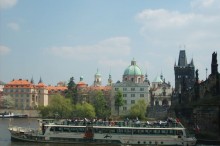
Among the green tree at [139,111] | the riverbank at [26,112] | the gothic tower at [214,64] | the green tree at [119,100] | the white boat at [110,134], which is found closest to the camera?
the white boat at [110,134]

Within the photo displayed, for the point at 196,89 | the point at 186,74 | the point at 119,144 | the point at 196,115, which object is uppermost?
the point at 186,74

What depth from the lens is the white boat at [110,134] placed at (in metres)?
62.4

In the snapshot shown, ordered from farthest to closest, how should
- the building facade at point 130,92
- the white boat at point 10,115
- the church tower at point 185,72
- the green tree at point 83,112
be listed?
the church tower at point 185,72, the building facade at point 130,92, the white boat at point 10,115, the green tree at point 83,112

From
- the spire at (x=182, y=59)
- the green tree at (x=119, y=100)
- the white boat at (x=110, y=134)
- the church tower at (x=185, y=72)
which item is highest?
the spire at (x=182, y=59)

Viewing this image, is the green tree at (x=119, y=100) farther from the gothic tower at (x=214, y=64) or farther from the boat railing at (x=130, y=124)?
the boat railing at (x=130, y=124)

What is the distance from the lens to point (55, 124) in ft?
214

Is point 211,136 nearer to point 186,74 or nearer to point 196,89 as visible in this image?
point 196,89

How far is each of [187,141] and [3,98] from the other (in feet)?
492

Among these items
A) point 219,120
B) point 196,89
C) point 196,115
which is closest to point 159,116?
point 196,89

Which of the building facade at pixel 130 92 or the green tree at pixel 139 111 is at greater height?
the building facade at pixel 130 92

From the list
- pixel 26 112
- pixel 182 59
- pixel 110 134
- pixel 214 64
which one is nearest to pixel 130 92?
pixel 182 59

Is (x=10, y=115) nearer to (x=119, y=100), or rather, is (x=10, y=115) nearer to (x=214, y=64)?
(x=119, y=100)

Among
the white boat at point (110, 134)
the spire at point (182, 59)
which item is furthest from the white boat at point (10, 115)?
the white boat at point (110, 134)

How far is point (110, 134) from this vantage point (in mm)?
63562
